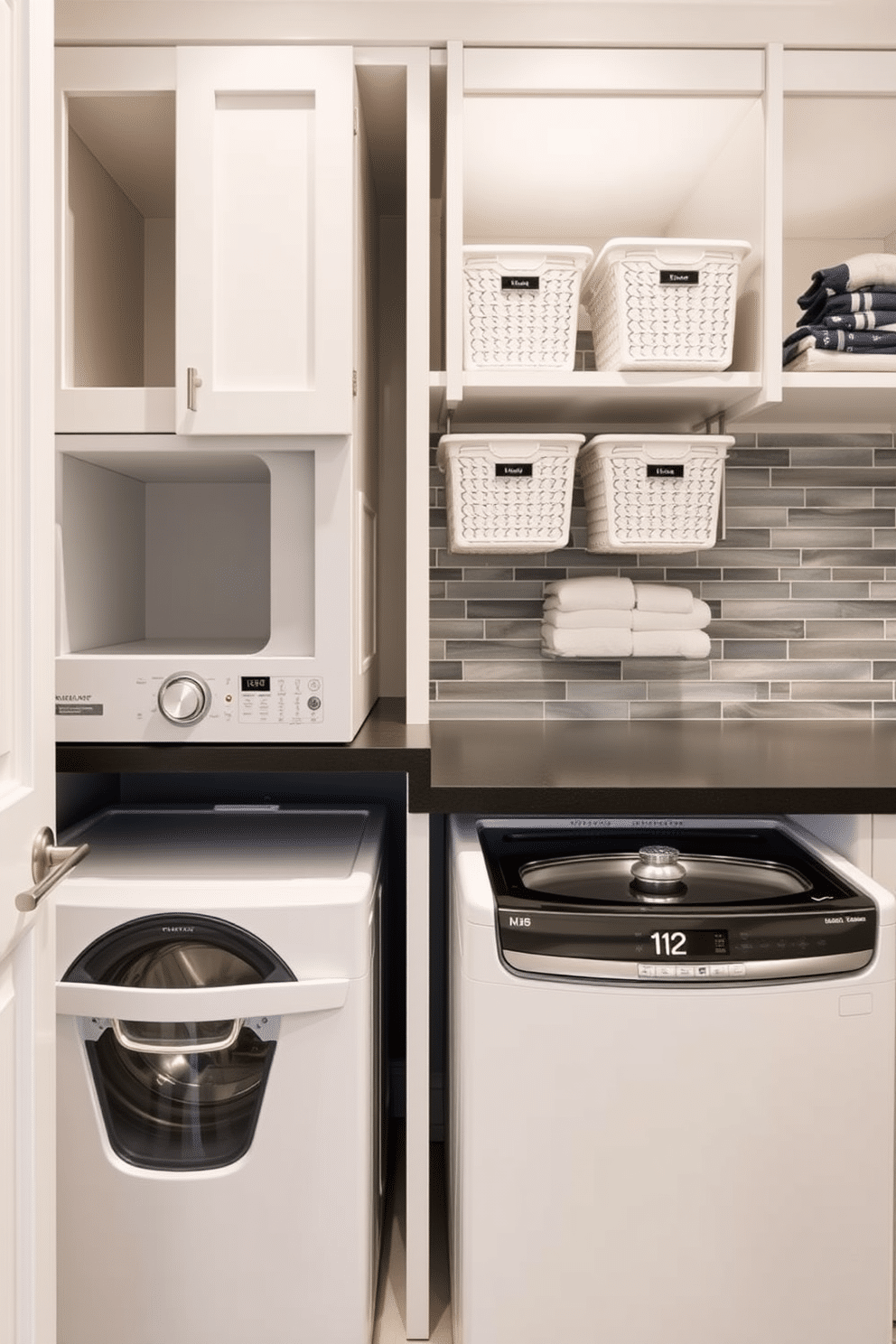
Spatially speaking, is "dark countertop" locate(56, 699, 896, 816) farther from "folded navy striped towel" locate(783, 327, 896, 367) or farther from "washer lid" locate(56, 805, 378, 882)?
"folded navy striped towel" locate(783, 327, 896, 367)

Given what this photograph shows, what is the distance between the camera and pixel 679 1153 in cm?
132

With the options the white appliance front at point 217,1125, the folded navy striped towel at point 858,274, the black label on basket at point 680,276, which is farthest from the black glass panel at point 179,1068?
the folded navy striped towel at point 858,274

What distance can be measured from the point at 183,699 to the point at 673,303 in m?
1.09

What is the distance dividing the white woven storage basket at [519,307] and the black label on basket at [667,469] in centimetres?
26

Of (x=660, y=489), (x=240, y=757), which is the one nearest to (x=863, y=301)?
(x=660, y=489)

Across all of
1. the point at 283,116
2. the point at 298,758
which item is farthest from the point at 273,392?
the point at 298,758

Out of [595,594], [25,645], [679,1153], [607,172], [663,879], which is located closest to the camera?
[25,645]

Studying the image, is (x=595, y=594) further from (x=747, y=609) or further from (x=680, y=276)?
(x=680, y=276)

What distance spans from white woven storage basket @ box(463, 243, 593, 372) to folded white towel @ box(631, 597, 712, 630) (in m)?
0.58

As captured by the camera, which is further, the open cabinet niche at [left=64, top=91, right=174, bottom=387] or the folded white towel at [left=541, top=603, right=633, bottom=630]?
the folded white towel at [left=541, top=603, right=633, bottom=630]

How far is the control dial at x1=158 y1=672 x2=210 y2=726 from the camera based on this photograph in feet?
5.25

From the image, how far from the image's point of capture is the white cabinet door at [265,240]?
63.7 inches

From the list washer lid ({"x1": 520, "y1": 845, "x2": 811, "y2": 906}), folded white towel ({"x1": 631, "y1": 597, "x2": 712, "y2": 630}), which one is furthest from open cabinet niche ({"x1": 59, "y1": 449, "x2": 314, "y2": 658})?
folded white towel ({"x1": 631, "y1": 597, "x2": 712, "y2": 630})

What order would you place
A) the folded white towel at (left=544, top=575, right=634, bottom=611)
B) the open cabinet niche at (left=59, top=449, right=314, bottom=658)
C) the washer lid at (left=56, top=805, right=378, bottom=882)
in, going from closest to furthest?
1. the washer lid at (left=56, top=805, right=378, bottom=882)
2. the open cabinet niche at (left=59, top=449, right=314, bottom=658)
3. the folded white towel at (left=544, top=575, right=634, bottom=611)
